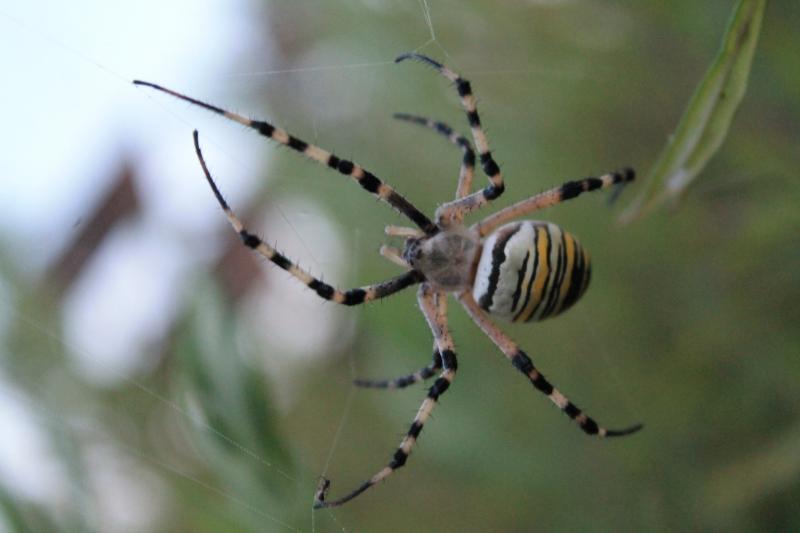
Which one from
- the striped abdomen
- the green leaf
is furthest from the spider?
the green leaf

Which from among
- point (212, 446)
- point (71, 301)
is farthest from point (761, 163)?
point (71, 301)

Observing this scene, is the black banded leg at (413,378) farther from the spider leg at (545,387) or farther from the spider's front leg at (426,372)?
the spider leg at (545,387)

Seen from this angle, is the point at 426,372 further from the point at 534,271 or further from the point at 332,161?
the point at 332,161

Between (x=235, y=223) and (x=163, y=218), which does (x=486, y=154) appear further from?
(x=163, y=218)

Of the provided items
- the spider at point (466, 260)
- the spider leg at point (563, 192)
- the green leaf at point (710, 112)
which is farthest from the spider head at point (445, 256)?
the green leaf at point (710, 112)

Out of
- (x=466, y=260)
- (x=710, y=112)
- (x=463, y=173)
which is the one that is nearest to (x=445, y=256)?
(x=466, y=260)

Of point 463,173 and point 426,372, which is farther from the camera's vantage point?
point 426,372
